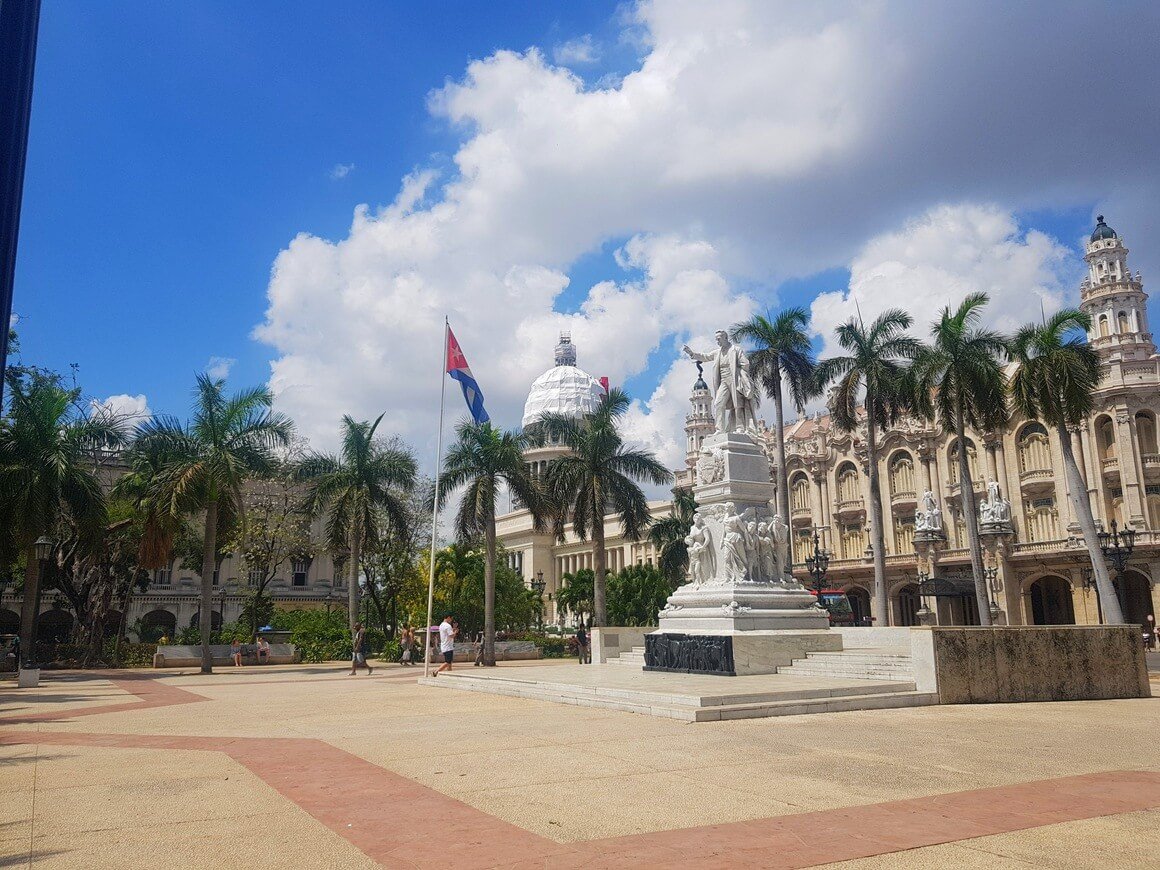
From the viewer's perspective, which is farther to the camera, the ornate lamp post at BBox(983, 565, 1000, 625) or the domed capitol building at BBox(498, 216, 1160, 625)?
the ornate lamp post at BBox(983, 565, 1000, 625)

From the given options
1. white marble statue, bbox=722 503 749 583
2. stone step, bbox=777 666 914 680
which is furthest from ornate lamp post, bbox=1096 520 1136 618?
A: stone step, bbox=777 666 914 680

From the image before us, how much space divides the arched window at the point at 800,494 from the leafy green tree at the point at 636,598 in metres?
23.0

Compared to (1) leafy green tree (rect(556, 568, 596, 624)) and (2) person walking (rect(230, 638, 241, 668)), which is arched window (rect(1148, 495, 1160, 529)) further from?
(2) person walking (rect(230, 638, 241, 668))

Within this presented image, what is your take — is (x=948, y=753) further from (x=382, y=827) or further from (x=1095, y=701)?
(x=1095, y=701)

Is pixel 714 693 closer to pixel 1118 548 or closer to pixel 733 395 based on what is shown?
pixel 733 395

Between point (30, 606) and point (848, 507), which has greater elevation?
point (848, 507)

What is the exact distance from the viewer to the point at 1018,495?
59.9 metres

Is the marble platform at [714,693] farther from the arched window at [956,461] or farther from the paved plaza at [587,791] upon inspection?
the arched window at [956,461]

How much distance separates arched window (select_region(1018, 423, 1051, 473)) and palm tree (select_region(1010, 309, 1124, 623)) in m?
29.4

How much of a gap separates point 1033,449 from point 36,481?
187ft

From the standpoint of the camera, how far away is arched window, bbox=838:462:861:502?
72188mm

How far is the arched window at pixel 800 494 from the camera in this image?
76.4 metres

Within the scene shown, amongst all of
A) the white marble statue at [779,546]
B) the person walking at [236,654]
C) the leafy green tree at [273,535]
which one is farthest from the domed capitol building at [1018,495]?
the white marble statue at [779,546]

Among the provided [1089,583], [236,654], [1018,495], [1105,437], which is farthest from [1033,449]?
Answer: [236,654]
